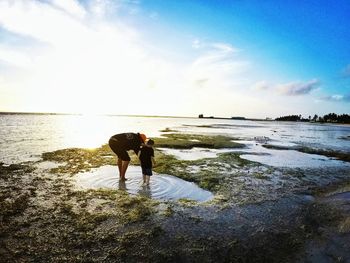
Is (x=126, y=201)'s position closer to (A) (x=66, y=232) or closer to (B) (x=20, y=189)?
(A) (x=66, y=232)

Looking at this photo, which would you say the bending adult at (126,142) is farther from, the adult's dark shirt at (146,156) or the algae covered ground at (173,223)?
the algae covered ground at (173,223)

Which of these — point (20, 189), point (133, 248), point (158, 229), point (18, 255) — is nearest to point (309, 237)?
point (158, 229)

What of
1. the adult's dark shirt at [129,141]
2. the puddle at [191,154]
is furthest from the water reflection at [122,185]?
the puddle at [191,154]

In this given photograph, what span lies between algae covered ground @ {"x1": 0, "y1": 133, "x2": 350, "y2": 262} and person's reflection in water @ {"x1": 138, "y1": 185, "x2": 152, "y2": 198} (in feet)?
1.64

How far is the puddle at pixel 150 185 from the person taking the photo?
1168cm

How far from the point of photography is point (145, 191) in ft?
39.1

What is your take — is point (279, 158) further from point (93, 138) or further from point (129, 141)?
point (93, 138)

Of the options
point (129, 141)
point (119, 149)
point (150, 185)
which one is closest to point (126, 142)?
point (129, 141)

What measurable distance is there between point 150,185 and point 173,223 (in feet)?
14.5

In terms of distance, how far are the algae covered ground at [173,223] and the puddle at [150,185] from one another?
60 cm

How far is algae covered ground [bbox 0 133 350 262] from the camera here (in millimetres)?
6852

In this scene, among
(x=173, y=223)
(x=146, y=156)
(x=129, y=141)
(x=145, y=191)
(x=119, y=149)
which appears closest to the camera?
(x=173, y=223)

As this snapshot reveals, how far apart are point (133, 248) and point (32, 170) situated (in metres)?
11.2

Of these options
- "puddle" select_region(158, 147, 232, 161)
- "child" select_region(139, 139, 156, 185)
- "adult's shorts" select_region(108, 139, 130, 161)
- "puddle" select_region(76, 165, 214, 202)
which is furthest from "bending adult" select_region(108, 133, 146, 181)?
"puddle" select_region(158, 147, 232, 161)
